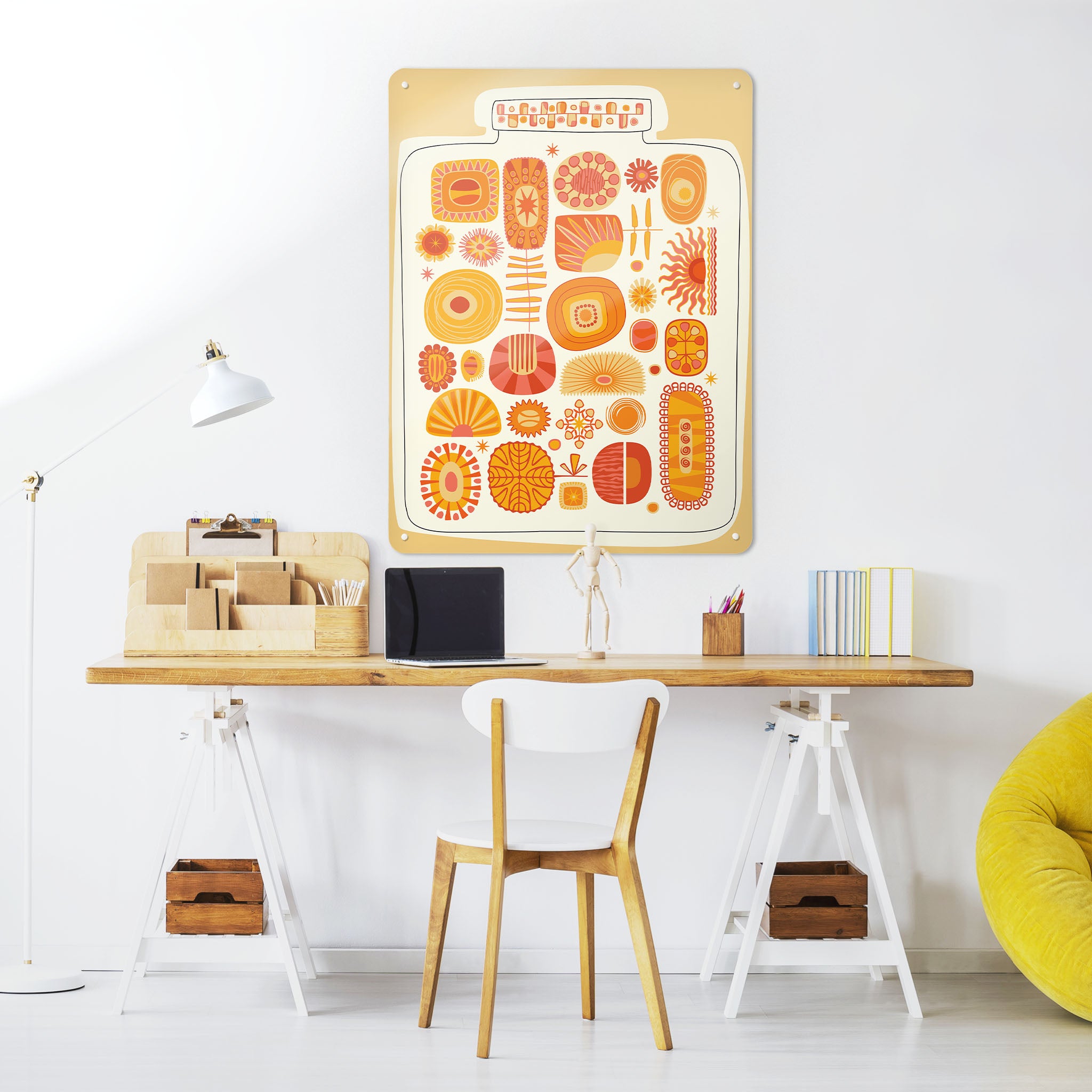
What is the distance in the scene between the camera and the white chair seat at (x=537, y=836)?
83.1 inches

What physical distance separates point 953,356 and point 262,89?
6.39ft

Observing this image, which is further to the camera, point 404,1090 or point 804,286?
point 804,286

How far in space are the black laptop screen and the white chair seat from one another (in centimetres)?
41

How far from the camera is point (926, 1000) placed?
251 centimetres

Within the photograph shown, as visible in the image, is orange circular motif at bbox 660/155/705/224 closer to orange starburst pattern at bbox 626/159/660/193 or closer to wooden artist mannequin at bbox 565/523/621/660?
orange starburst pattern at bbox 626/159/660/193

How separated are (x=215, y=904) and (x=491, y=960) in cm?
72

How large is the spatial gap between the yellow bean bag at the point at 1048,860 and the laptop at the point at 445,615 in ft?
3.76

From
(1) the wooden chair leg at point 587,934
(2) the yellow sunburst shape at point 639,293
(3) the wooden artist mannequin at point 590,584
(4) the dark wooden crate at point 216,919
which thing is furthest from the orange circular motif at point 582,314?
(4) the dark wooden crate at point 216,919

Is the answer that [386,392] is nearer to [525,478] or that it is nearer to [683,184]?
[525,478]

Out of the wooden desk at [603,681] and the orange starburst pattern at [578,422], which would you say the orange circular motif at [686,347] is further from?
the wooden desk at [603,681]

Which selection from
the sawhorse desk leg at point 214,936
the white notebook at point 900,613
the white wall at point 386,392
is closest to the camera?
the sawhorse desk leg at point 214,936

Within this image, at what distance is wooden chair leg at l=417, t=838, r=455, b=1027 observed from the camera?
222 cm

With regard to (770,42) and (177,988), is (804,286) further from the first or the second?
(177,988)

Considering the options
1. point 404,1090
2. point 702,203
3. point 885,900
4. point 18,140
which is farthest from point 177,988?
point 702,203
